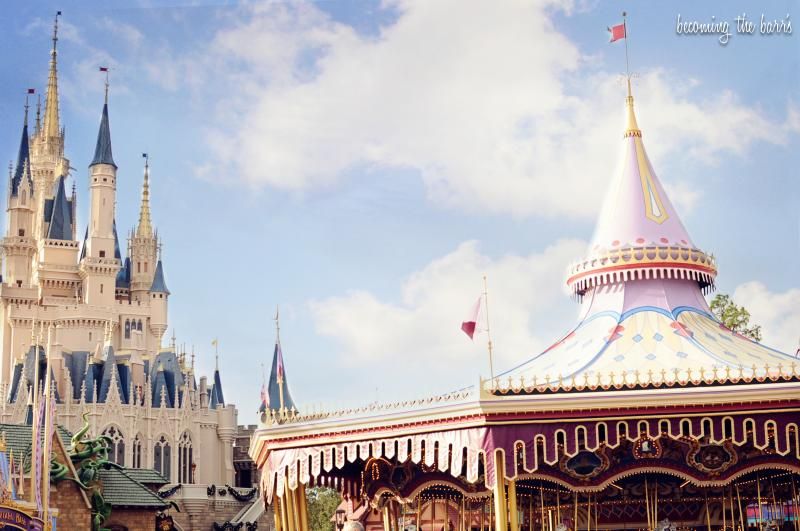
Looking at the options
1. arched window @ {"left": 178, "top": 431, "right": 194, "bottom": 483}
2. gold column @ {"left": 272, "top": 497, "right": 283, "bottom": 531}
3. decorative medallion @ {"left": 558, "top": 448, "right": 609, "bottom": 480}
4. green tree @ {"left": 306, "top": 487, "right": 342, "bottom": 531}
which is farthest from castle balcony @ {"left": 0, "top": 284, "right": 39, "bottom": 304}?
decorative medallion @ {"left": 558, "top": 448, "right": 609, "bottom": 480}

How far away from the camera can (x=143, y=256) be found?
9488 cm

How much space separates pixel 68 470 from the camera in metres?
33.5

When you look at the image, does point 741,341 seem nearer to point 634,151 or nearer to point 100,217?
point 634,151

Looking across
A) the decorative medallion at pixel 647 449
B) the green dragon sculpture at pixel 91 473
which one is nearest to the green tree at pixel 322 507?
the green dragon sculpture at pixel 91 473

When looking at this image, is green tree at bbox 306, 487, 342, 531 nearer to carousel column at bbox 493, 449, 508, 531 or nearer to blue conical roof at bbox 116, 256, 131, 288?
blue conical roof at bbox 116, 256, 131, 288

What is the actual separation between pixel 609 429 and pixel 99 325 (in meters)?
69.7

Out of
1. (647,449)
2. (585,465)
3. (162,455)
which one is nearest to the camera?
(647,449)

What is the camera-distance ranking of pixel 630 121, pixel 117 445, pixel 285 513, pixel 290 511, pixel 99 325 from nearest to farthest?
1. pixel 290 511
2. pixel 285 513
3. pixel 630 121
4. pixel 117 445
5. pixel 99 325

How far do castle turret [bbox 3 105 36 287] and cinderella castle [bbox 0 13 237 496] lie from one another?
0.32 ft

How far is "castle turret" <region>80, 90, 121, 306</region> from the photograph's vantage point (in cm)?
8669

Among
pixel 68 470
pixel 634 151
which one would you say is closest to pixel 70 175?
pixel 68 470

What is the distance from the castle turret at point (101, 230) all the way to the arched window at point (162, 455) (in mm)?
12405

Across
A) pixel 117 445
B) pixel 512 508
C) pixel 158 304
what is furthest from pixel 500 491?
pixel 158 304

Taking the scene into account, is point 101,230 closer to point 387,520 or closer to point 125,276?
point 125,276
